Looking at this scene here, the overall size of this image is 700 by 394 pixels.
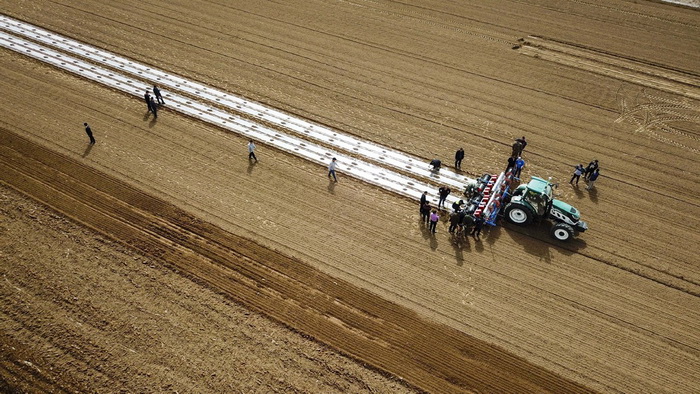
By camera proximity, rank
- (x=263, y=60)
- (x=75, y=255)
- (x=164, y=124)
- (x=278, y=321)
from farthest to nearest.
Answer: (x=263, y=60), (x=164, y=124), (x=75, y=255), (x=278, y=321)

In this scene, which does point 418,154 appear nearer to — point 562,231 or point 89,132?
point 562,231

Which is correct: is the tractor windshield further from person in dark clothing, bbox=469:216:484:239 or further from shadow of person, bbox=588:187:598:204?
shadow of person, bbox=588:187:598:204

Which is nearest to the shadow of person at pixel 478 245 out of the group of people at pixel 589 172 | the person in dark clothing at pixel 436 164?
the person in dark clothing at pixel 436 164

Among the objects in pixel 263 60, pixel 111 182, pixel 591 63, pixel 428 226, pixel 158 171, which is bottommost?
pixel 111 182

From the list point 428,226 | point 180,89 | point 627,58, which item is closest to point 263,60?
point 180,89

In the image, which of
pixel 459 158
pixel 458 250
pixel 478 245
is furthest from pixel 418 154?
pixel 458 250

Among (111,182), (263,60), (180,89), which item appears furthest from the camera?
(263,60)

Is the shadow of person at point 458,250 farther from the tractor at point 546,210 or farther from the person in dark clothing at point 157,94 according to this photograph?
the person in dark clothing at point 157,94

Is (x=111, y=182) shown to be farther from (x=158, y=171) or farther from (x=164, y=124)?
(x=164, y=124)
